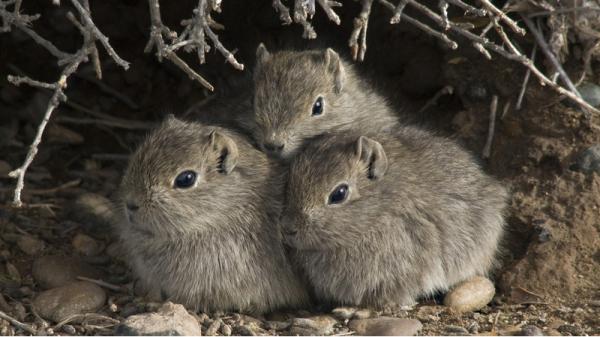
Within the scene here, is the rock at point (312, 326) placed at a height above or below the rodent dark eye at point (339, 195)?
below

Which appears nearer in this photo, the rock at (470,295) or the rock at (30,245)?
the rock at (470,295)

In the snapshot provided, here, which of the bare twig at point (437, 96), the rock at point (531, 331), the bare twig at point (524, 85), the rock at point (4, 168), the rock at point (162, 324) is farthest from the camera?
the rock at point (4, 168)

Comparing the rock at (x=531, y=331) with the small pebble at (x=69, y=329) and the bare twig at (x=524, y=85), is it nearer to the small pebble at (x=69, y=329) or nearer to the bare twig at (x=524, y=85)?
the bare twig at (x=524, y=85)

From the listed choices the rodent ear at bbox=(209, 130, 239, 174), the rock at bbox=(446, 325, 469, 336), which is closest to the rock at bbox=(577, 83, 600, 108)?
the rock at bbox=(446, 325, 469, 336)

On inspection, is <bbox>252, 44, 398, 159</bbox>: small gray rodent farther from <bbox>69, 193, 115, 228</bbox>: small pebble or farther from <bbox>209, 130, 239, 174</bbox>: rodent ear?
<bbox>69, 193, 115, 228</bbox>: small pebble

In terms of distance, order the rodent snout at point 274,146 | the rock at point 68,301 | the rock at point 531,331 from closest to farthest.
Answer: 1. the rock at point 531,331
2. the rock at point 68,301
3. the rodent snout at point 274,146

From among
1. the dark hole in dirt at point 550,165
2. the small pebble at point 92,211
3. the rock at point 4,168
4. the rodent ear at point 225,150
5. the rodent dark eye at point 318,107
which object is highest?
the rodent dark eye at point 318,107

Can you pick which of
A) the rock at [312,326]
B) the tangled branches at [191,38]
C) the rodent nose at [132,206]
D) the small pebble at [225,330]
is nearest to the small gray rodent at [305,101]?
the tangled branches at [191,38]
